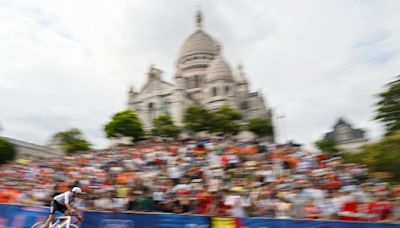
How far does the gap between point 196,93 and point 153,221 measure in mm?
63728

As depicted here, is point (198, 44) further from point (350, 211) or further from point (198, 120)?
point (350, 211)

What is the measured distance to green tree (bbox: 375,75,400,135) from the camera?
108 ft

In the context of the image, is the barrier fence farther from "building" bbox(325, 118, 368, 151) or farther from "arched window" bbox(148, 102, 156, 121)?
"building" bbox(325, 118, 368, 151)

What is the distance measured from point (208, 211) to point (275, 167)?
203 inches

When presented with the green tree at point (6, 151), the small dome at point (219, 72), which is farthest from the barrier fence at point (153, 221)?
the small dome at point (219, 72)

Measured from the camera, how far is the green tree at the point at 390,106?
33.0 metres

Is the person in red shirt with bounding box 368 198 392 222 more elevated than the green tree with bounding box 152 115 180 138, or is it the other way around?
the green tree with bounding box 152 115 180 138

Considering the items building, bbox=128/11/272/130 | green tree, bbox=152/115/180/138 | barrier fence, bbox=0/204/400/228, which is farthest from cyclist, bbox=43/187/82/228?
building, bbox=128/11/272/130

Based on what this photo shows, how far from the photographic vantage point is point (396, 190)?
395 inches

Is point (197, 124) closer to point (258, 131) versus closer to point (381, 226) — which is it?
point (258, 131)

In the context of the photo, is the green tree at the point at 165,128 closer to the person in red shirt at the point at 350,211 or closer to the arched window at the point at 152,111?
the arched window at the point at 152,111

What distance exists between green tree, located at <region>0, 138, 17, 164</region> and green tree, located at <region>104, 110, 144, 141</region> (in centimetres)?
1272

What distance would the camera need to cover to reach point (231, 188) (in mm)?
12148

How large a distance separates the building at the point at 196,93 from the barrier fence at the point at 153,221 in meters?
47.4
